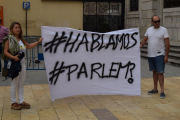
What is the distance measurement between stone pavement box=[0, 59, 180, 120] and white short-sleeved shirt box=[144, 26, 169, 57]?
102 cm

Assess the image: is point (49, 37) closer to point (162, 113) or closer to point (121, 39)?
point (121, 39)

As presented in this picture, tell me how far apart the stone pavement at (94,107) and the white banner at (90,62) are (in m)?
0.22

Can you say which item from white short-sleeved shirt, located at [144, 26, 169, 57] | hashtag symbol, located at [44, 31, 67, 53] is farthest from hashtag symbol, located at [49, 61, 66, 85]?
white short-sleeved shirt, located at [144, 26, 169, 57]

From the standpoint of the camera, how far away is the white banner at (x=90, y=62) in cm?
604

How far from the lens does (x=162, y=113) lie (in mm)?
5414

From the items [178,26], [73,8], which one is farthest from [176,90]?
[73,8]

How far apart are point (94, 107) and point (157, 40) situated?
6.84 feet

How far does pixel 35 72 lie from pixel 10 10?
1226 centimetres

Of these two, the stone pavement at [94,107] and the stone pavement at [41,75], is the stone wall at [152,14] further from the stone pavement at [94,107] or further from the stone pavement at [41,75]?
the stone pavement at [94,107]

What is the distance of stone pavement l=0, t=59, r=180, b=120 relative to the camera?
5.18 m

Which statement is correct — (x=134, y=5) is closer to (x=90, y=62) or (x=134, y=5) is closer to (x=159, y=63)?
(x=159, y=63)

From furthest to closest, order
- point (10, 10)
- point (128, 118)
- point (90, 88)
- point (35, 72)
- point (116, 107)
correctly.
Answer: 1. point (10, 10)
2. point (35, 72)
3. point (90, 88)
4. point (116, 107)
5. point (128, 118)

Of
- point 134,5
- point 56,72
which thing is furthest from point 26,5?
point 56,72

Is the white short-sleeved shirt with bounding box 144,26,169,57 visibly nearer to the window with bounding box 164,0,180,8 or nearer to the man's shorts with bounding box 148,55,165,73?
the man's shorts with bounding box 148,55,165,73
